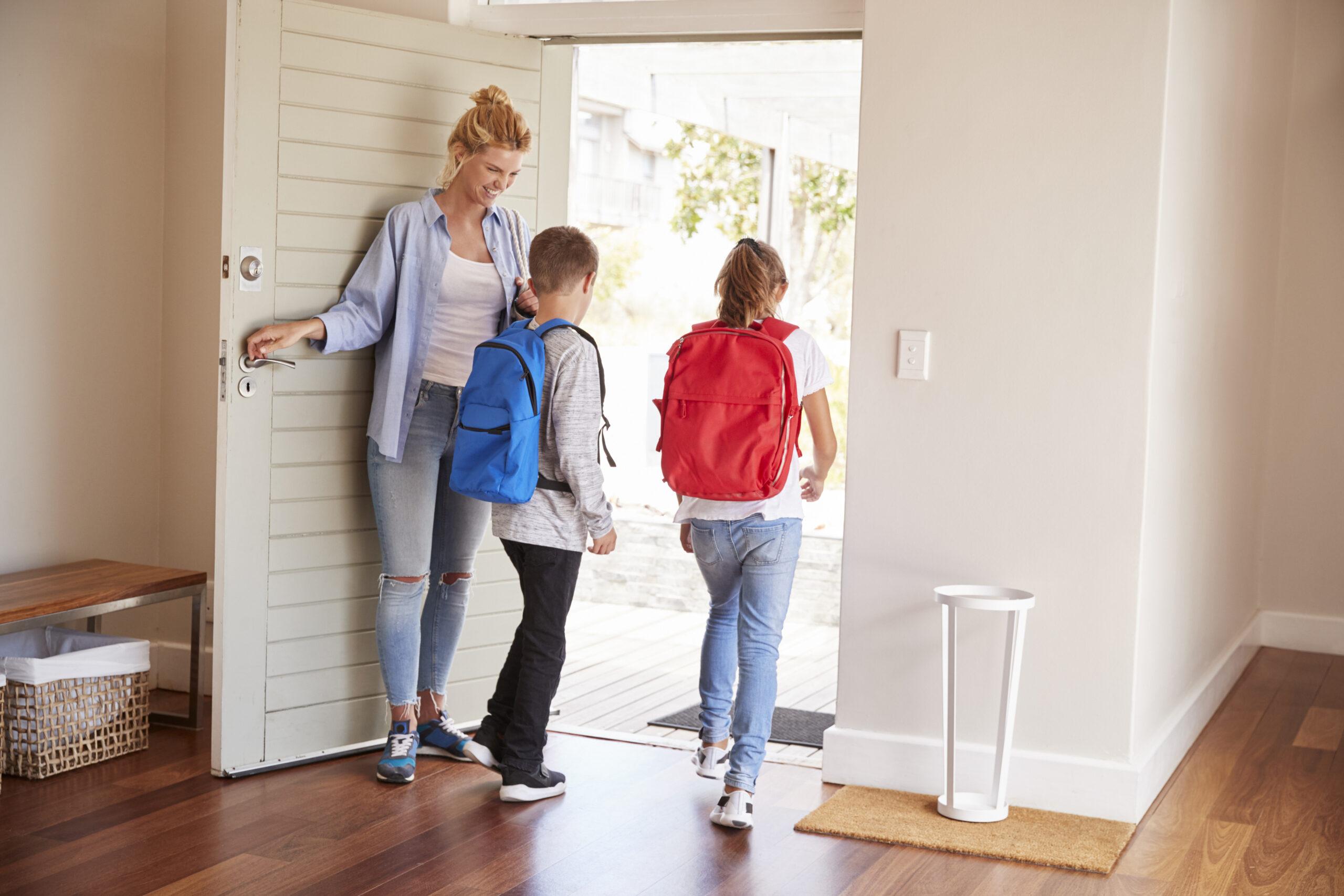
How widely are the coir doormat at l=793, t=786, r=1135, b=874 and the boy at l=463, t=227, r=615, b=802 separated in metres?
0.68

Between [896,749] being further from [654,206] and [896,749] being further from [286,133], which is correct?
[654,206]

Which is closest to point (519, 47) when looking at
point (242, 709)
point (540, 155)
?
point (540, 155)

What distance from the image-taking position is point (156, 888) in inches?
94.1

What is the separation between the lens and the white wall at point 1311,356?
493cm

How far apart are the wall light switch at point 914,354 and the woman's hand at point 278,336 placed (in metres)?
1.42

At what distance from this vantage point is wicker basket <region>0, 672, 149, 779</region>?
3064 millimetres

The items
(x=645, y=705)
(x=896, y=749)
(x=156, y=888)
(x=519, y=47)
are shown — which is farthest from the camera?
(x=645, y=705)

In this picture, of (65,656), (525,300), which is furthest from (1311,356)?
(65,656)

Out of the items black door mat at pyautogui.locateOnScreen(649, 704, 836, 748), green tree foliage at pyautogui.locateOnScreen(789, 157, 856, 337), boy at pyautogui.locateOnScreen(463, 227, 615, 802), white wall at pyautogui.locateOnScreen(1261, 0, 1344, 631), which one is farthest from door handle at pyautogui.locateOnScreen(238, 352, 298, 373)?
green tree foliage at pyautogui.locateOnScreen(789, 157, 856, 337)

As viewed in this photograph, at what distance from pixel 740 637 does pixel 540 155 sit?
60.7 inches

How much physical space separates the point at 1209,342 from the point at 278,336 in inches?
102

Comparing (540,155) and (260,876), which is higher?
(540,155)

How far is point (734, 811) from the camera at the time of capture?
282cm

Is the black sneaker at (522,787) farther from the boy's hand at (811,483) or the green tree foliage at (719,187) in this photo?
the green tree foliage at (719,187)
